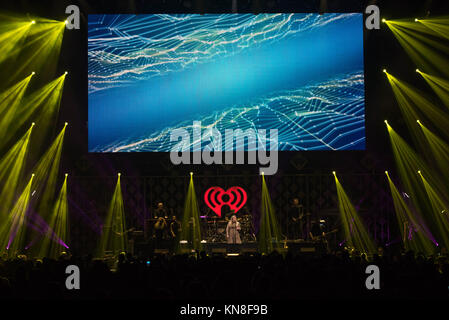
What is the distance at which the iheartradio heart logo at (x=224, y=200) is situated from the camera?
16.0m

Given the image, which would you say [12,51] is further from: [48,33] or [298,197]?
[298,197]

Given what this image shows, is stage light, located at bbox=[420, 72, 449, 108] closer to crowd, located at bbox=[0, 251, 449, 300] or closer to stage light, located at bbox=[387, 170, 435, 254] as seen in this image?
stage light, located at bbox=[387, 170, 435, 254]

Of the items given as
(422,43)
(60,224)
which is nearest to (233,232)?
(60,224)

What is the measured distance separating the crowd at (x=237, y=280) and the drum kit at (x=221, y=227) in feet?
23.1

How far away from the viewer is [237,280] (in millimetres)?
7754

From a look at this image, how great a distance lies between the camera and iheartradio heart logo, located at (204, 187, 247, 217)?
16.0 meters

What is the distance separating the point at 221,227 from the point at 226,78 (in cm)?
455

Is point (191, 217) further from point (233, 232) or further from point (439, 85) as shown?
point (439, 85)

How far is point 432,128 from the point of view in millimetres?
14766

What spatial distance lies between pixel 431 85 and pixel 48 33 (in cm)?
1136

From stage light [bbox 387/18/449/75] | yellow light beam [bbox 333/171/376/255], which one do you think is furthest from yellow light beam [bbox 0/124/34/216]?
stage light [bbox 387/18/449/75]

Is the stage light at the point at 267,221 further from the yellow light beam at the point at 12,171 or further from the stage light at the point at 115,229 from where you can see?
the yellow light beam at the point at 12,171

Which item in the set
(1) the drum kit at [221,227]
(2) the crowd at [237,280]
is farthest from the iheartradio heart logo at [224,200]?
(2) the crowd at [237,280]

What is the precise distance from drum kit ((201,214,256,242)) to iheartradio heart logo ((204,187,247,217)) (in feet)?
1.40
